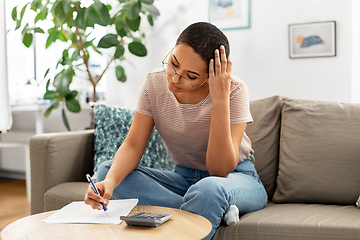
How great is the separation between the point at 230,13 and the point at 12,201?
2.09 metres

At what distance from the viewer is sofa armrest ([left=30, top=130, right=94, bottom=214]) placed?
1.67 m

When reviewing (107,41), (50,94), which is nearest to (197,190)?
(107,41)

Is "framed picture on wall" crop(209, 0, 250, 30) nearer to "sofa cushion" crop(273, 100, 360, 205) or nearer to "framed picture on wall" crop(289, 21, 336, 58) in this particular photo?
"framed picture on wall" crop(289, 21, 336, 58)

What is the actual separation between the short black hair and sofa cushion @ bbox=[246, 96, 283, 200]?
0.62 meters

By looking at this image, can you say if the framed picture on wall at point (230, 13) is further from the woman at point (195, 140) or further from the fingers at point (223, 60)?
the fingers at point (223, 60)

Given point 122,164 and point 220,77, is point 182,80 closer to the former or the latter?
point 220,77

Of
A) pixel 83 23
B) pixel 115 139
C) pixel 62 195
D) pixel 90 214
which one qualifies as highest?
pixel 83 23

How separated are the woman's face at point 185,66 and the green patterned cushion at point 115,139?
0.65 m

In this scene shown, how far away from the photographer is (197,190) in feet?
3.64

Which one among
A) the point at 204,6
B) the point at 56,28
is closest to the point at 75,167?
the point at 56,28

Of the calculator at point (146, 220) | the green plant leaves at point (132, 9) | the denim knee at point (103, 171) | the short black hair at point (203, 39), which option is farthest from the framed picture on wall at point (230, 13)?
the calculator at point (146, 220)

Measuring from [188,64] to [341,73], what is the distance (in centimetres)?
128

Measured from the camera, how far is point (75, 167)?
1.81 metres

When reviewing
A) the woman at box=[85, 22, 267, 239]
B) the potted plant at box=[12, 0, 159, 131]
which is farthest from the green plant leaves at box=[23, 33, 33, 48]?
the woman at box=[85, 22, 267, 239]
